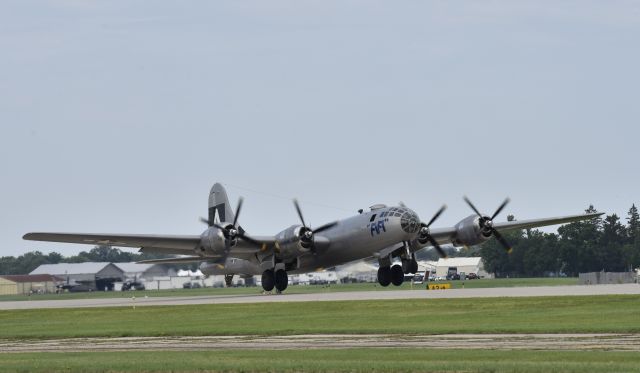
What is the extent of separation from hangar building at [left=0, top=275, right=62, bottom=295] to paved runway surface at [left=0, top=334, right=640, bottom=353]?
118 m

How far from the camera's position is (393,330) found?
124 feet

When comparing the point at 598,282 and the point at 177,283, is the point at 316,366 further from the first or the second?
the point at 177,283

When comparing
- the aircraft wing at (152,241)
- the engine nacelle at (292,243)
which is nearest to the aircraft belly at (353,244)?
the engine nacelle at (292,243)

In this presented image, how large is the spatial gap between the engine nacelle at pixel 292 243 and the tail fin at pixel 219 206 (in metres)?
13.3

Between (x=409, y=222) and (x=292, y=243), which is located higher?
(x=409, y=222)

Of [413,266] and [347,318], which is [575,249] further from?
[347,318]

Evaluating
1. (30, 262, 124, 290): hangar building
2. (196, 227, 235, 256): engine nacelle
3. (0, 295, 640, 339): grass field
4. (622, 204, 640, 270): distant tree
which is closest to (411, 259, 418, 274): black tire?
(0, 295, 640, 339): grass field

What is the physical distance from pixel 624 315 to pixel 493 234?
76.8 feet

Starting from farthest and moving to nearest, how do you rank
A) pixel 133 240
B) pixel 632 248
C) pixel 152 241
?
1. pixel 632 248
2. pixel 152 241
3. pixel 133 240

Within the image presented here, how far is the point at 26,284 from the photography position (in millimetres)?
154000

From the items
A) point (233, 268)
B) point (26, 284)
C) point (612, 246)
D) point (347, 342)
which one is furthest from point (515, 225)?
point (26, 284)

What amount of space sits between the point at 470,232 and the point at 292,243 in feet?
36.8

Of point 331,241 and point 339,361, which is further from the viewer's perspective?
point 331,241

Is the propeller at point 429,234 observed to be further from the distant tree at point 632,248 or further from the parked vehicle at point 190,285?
the parked vehicle at point 190,285
